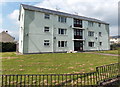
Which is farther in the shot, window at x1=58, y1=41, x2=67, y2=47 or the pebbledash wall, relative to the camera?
window at x1=58, y1=41, x2=67, y2=47

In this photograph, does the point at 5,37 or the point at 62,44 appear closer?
the point at 62,44

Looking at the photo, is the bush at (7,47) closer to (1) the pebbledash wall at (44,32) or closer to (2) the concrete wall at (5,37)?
(1) the pebbledash wall at (44,32)

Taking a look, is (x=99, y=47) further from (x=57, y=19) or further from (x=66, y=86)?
(x=66, y=86)

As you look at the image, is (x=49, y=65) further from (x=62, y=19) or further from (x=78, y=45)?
(x=78, y=45)

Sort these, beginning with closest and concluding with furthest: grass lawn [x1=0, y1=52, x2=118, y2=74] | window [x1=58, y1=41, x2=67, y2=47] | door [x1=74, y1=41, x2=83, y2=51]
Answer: grass lawn [x1=0, y1=52, x2=118, y2=74], window [x1=58, y1=41, x2=67, y2=47], door [x1=74, y1=41, x2=83, y2=51]

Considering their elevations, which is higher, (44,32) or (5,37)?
(5,37)

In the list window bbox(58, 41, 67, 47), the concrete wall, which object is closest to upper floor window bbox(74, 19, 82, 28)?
window bbox(58, 41, 67, 47)

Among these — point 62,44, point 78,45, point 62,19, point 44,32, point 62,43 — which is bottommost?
point 78,45

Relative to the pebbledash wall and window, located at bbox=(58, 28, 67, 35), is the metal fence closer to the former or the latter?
the pebbledash wall

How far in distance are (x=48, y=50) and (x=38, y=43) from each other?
8.18 feet

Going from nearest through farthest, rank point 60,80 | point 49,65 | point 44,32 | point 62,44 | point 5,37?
point 60,80
point 49,65
point 44,32
point 62,44
point 5,37

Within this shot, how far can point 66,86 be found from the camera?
390cm

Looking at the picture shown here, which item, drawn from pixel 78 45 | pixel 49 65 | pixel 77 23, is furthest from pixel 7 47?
pixel 49 65

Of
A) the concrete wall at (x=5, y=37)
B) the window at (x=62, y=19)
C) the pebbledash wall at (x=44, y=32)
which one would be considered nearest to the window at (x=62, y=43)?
the pebbledash wall at (x=44, y=32)
